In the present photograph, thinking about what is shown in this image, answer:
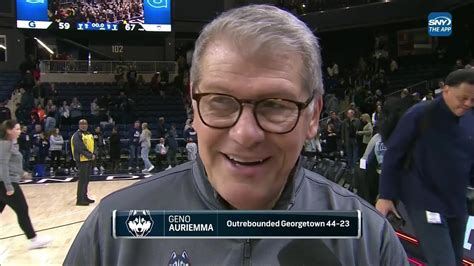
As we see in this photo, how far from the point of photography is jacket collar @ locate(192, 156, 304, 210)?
106cm

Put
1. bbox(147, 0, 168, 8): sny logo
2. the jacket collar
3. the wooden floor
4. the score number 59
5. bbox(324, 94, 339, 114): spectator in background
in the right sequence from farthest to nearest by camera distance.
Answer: bbox(147, 0, 168, 8): sny logo < the score number 59 < bbox(324, 94, 339, 114): spectator in background < the wooden floor < the jacket collar

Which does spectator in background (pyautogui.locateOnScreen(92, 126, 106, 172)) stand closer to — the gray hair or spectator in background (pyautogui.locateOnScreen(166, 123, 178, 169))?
spectator in background (pyautogui.locateOnScreen(166, 123, 178, 169))

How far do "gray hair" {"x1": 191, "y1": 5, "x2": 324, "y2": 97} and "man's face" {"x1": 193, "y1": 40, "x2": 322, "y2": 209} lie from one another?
0.06 feet

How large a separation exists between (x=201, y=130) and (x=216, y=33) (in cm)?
19

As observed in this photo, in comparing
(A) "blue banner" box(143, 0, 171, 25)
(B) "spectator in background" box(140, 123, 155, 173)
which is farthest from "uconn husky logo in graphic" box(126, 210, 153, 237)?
(A) "blue banner" box(143, 0, 171, 25)

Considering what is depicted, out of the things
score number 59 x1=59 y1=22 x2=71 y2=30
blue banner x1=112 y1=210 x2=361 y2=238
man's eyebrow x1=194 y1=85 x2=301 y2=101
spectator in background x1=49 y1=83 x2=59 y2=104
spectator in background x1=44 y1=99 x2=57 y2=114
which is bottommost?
blue banner x1=112 y1=210 x2=361 y2=238

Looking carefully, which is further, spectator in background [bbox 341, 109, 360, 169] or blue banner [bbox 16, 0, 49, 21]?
blue banner [bbox 16, 0, 49, 21]

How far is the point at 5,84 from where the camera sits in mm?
19438

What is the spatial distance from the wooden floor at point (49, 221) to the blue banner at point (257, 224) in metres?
4.64

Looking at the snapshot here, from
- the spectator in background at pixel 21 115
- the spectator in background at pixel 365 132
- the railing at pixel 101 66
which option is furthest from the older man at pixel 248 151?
the railing at pixel 101 66

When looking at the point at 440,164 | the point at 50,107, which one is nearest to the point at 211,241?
the point at 440,164

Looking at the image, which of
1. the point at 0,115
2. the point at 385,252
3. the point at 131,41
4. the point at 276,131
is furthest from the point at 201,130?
the point at 131,41

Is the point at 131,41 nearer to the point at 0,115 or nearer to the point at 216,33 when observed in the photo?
the point at 0,115

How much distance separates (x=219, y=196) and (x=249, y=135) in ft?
0.58
